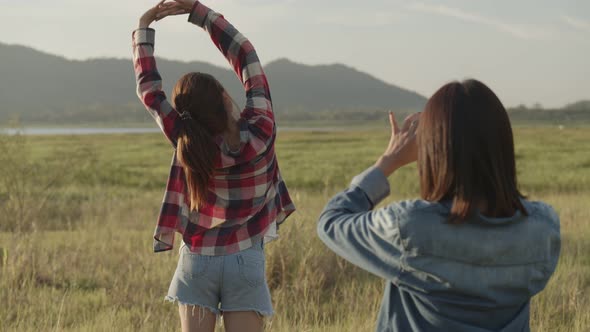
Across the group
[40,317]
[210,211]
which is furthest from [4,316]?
[210,211]

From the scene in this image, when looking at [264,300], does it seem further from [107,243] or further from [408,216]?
[107,243]

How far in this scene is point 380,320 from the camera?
172 cm

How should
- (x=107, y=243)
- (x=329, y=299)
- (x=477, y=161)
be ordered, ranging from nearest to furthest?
(x=477, y=161), (x=329, y=299), (x=107, y=243)

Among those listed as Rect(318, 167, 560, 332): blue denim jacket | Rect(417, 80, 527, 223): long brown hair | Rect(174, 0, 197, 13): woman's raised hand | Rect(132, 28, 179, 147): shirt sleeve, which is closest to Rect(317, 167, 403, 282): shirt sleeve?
Rect(318, 167, 560, 332): blue denim jacket

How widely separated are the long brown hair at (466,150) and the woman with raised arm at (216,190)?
1.05 meters

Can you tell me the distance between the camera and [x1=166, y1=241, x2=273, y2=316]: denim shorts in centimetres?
253

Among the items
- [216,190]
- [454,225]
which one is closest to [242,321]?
[216,190]

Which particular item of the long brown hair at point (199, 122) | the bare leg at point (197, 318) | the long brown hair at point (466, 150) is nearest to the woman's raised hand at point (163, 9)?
the long brown hair at point (199, 122)

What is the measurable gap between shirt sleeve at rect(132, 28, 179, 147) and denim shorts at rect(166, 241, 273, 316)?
1.47ft

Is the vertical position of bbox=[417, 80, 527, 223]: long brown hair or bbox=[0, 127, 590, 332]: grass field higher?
bbox=[417, 80, 527, 223]: long brown hair

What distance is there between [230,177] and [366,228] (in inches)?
41.8

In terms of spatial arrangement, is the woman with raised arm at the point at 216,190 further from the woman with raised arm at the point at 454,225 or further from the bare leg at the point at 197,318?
the woman with raised arm at the point at 454,225

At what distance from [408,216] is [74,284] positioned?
453cm

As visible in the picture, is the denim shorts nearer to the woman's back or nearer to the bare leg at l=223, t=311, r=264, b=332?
the bare leg at l=223, t=311, r=264, b=332
